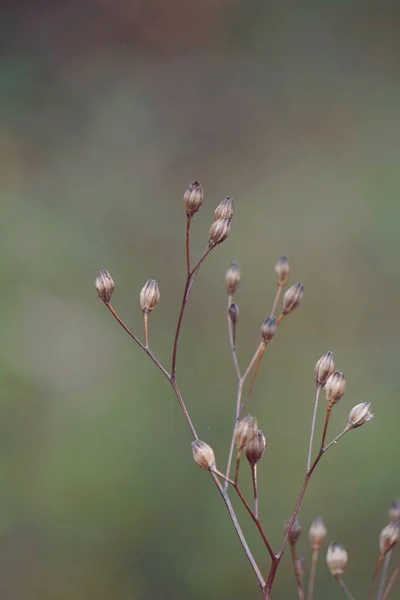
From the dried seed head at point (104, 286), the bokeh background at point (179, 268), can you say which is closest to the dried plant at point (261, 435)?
the dried seed head at point (104, 286)

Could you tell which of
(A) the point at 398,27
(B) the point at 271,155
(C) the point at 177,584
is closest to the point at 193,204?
(C) the point at 177,584

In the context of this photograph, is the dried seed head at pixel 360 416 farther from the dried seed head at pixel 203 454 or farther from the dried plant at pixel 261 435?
the dried seed head at pixel 203 454

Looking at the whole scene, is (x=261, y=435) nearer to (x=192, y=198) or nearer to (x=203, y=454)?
(x=203, y=454)

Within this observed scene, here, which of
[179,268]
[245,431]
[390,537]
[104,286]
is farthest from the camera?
[179,268]

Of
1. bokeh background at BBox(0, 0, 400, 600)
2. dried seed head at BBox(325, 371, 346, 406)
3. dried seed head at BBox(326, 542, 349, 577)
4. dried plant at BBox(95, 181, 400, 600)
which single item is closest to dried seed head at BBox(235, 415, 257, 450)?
dried plant at BBox(95, 181, 400, 600)

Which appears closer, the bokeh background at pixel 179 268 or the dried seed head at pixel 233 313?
the dried seed head at pixel 233 313

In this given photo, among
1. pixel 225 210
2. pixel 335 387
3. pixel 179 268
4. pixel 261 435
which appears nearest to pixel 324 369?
pixel 335 387

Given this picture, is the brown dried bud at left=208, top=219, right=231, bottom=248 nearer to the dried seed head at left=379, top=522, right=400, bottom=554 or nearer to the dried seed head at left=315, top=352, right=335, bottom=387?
the dried seed head at left=315, top=352, right=335, bottom=387
